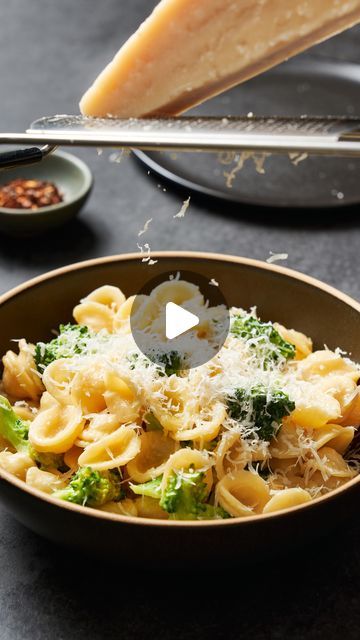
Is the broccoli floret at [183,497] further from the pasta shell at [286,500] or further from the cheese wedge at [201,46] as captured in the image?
the cheese wedge at [201,46]

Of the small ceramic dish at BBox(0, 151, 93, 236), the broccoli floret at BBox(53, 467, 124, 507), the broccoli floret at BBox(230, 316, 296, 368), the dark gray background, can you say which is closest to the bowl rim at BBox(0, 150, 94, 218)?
the small ceramic dish at BBox(0, 151, 93, 236)

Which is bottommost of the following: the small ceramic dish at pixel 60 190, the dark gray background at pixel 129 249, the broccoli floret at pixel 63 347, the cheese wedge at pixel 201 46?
the dark gray background at pixel 129 249

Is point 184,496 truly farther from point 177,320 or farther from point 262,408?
point 177,320

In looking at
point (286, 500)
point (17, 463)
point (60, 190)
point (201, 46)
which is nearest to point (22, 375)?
point (17, 463)

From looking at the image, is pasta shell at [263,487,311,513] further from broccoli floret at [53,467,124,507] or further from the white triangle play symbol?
the white triangle play symbol

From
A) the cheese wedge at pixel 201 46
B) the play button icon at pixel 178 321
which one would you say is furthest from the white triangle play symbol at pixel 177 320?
the cheese wedge at pixel 201 46
